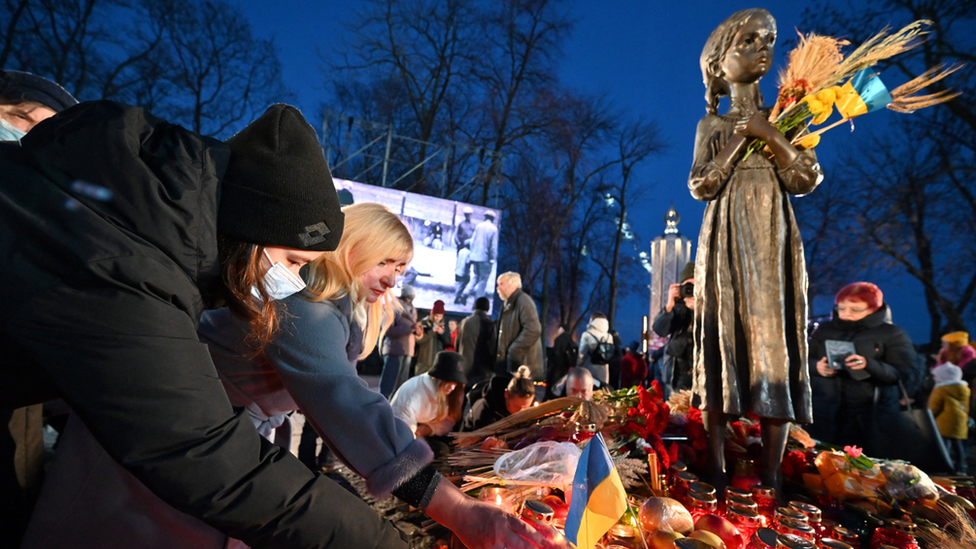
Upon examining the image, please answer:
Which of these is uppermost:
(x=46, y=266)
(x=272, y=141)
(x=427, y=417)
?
(x=272, y=141)

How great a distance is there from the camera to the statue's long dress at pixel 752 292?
2.51 m

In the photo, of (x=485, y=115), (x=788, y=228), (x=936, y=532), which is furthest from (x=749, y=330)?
(x=485, y=115)

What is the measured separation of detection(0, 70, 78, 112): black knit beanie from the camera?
2.24 m

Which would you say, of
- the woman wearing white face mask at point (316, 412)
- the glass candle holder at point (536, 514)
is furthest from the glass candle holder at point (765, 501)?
the woman wearing white face mask at point (316, 412)

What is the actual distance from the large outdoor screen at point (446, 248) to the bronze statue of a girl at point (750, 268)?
11184 millimetres

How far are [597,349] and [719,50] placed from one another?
5.68 m

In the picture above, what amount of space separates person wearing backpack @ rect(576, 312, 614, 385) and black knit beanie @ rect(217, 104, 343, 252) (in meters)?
7.20

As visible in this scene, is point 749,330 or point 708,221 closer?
point 749,330

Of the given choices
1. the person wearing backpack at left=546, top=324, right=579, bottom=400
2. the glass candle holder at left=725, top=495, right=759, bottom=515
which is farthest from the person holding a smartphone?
the person wearing backpack at left=546, top=324, right=579, bottom=400

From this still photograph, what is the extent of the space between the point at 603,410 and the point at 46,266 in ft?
7.69

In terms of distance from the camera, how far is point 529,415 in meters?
2.82

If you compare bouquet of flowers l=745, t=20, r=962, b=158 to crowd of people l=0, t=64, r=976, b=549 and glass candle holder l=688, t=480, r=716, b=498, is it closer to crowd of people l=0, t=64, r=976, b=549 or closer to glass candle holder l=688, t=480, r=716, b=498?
glass candle holder l=688, t=480, r=716, b=498

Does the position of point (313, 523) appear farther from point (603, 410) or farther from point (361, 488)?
point (361, 488)

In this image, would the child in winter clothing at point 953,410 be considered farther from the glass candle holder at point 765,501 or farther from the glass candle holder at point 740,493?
the glass candle holder at point 740,493
